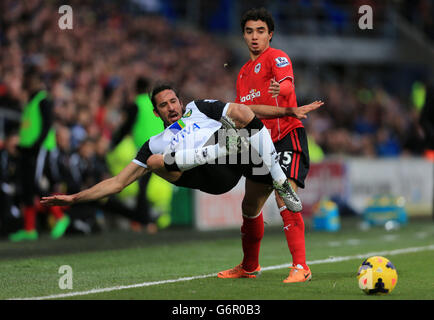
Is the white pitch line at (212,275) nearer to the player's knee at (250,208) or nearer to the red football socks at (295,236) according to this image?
the player's knee at (250,208)

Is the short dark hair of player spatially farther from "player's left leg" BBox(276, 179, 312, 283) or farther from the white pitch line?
the white pitch line

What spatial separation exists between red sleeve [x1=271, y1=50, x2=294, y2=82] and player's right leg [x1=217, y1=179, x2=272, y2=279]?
98 cm

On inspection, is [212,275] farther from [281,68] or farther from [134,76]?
[134,76]

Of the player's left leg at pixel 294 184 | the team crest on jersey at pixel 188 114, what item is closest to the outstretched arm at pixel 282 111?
the player's left leg at pixel 294 184

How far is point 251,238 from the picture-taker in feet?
23.6

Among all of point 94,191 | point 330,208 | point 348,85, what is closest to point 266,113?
point 94,191

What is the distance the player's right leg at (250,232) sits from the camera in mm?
7043

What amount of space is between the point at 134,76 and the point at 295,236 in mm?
11831

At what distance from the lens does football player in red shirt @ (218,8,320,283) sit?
675 cm

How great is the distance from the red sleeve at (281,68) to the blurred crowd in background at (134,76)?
59.9 inches

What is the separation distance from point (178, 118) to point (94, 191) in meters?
1.00

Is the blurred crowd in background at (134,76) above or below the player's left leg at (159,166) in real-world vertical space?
above

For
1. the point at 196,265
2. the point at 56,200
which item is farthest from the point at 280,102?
the point at 196,265
